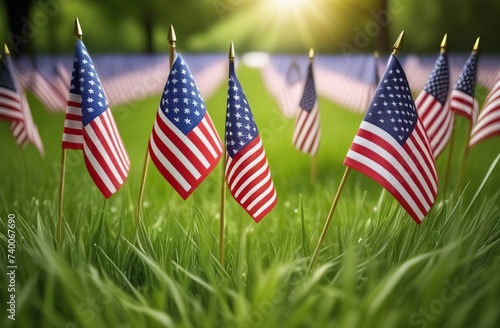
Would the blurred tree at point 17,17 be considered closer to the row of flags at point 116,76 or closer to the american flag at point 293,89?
the row of flags at point 116,76

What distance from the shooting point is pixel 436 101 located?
2396mm

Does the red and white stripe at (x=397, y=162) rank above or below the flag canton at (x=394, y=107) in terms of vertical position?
below

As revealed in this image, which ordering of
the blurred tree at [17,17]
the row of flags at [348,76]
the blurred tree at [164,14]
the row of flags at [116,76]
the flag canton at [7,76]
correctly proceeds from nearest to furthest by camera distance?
the flag canton at [7,76] → the row of flags at [348,76] → the row of flags at [116,76] → the blurred tree at [17,17] → the blurred tree at [164,14]

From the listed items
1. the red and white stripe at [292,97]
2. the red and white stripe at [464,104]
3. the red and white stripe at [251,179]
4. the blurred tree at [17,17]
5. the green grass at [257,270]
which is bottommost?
the green grass at [257,270]

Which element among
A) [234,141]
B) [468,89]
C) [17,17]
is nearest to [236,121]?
[234,141]

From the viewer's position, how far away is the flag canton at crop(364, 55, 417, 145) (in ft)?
5.49

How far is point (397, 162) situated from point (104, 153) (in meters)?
1.14

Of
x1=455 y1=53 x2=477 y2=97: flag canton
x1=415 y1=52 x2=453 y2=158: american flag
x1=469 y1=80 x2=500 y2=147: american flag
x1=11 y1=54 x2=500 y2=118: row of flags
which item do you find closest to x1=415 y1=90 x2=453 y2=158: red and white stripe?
x1=415 y1=52 x2=453 y2=158: american flag

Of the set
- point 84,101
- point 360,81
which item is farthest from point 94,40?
point 84,101

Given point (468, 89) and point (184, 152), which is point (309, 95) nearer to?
point (468, 89)

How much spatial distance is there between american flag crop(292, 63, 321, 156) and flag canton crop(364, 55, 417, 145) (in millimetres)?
1271

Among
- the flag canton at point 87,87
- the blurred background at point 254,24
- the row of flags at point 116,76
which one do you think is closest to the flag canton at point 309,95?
the flag canton at point 87,87

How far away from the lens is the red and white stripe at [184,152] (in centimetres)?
182

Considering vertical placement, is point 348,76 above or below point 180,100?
above
